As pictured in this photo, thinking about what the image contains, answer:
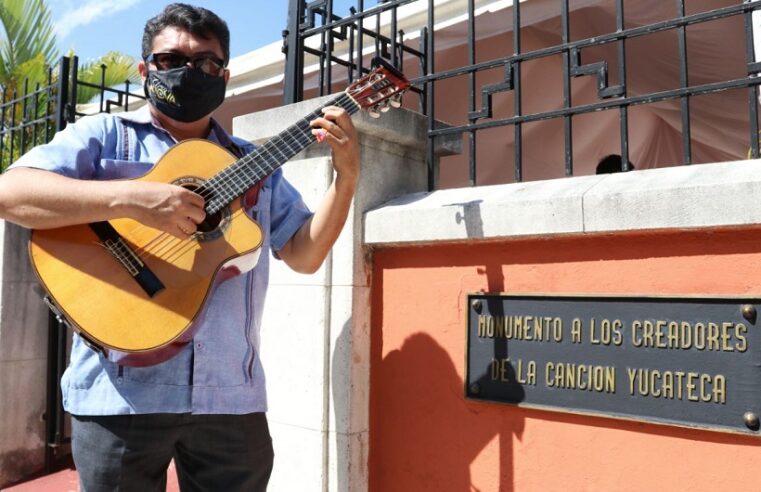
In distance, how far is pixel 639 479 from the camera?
2025mm

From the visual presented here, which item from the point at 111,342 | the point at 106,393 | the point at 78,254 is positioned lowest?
the point at 106,393

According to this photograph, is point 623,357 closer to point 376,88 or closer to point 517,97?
point 517,97

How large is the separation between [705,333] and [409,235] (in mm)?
1154

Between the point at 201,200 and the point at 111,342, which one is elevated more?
the point at 201,200

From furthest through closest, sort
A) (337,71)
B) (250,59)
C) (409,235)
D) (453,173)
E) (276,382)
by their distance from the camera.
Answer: (453,173), (250,59), (337,71), (276,382), (409,235)

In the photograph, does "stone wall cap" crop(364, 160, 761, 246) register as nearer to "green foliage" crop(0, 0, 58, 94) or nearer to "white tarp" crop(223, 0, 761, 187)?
"white tarp" crop(223, 0, 761, 187)

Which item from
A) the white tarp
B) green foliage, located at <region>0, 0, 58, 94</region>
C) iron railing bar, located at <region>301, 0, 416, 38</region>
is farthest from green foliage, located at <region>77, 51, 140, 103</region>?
iron railing bar, located at <region>301, 0, 416, 38</region>

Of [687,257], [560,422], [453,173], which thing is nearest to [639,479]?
[560,422]

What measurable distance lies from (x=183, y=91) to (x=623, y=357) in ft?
5.68

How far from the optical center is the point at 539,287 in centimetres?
229

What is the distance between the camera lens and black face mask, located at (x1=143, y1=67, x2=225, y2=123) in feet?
6.58

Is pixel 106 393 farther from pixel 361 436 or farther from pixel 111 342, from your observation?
pixel 361 436

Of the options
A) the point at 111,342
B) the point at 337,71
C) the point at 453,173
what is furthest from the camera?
the point at 453,173

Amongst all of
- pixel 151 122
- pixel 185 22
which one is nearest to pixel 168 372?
pixel 151 122
